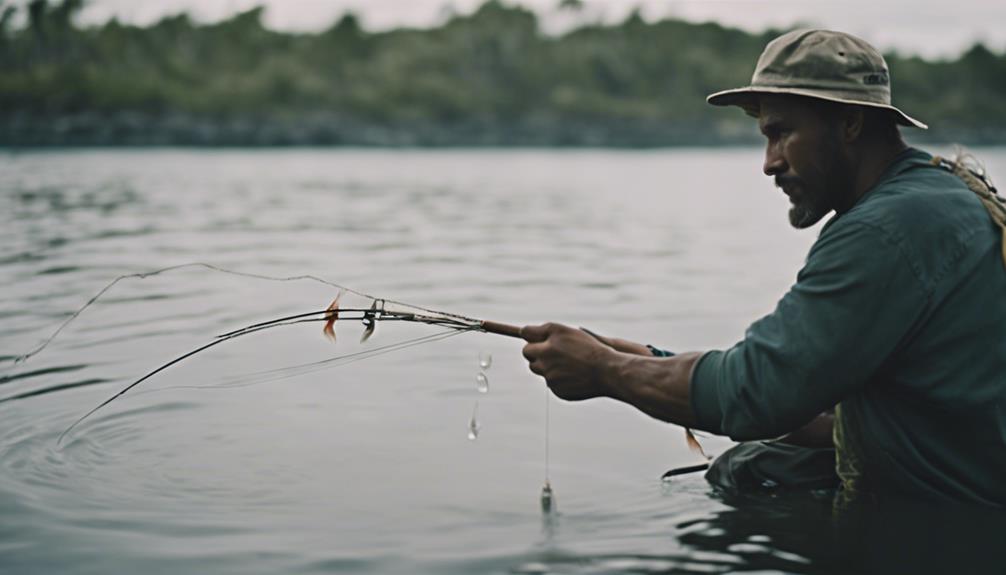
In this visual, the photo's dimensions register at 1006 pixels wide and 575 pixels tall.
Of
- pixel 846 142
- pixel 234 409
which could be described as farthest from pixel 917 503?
pixel 234 409

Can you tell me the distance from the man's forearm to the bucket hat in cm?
79

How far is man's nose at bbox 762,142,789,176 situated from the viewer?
3289 mm

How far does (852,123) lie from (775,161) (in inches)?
9.1

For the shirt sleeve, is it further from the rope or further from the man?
the rope

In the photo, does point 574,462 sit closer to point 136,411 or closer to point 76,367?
point 136,411

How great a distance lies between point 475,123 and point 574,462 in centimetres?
11779

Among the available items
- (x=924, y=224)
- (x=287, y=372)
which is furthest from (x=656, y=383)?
(x=287, y=372)

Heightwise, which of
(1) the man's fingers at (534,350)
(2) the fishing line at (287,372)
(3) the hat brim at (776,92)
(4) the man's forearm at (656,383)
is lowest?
(2) the fishing line at (287,372)

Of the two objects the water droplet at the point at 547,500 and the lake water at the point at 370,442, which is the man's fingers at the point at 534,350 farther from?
the water droplet at the point at 547,500

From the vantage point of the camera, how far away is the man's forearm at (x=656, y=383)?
10.7 feet

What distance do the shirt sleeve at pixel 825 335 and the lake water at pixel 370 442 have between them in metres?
0.75

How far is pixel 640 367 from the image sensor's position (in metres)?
3.34

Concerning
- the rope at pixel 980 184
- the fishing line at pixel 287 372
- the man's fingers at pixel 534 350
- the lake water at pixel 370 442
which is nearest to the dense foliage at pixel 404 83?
the lake water at pixel 370 442

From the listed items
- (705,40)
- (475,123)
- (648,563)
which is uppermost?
(705,40)
